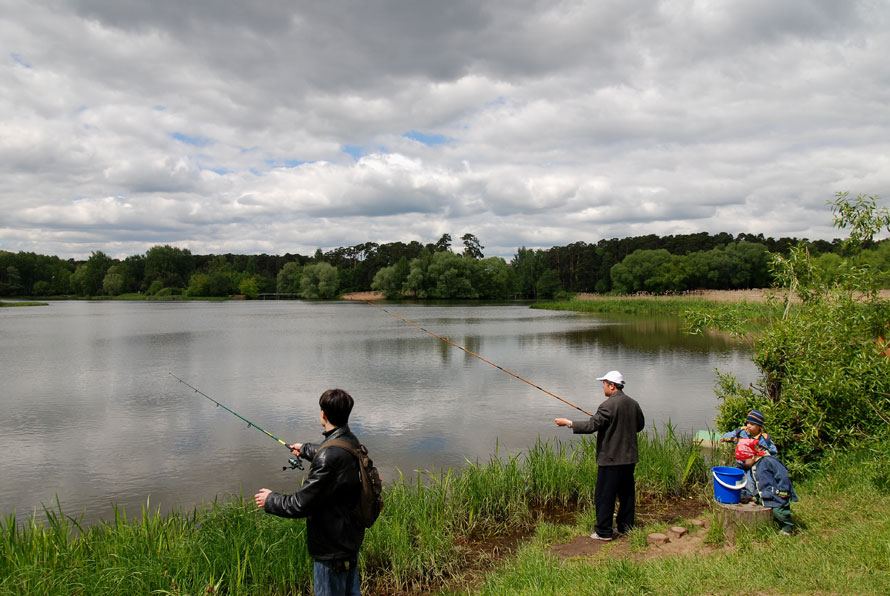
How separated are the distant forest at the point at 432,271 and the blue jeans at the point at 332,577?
245 ft

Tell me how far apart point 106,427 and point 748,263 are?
90416mm

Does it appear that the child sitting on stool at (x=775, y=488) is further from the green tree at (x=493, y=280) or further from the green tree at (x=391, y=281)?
the green tree at (x=493, y=280)

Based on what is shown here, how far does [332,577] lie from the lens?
3.46 meters

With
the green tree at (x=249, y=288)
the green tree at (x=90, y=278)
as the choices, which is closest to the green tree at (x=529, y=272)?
the green tree at (x=249, y=288)

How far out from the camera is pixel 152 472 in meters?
8.71

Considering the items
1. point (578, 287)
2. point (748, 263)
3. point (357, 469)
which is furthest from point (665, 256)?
point (357, 469)

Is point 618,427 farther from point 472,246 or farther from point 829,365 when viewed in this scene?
point 472,246

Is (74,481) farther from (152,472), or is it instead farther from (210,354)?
(210,354)

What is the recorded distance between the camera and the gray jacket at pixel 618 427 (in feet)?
18.6

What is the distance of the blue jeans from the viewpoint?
3.44 m

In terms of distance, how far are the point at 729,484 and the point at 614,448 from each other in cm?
107

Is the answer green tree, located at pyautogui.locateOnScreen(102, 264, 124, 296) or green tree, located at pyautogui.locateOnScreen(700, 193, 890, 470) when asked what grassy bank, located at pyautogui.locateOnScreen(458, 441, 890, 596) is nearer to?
green tree, located at pyautogui.locateOnScreen(700, 193, 890, 470)

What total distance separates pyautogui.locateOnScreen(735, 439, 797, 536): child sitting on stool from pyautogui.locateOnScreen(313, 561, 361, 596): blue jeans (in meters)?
3.88

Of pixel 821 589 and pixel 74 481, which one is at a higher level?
pixel 821 589
